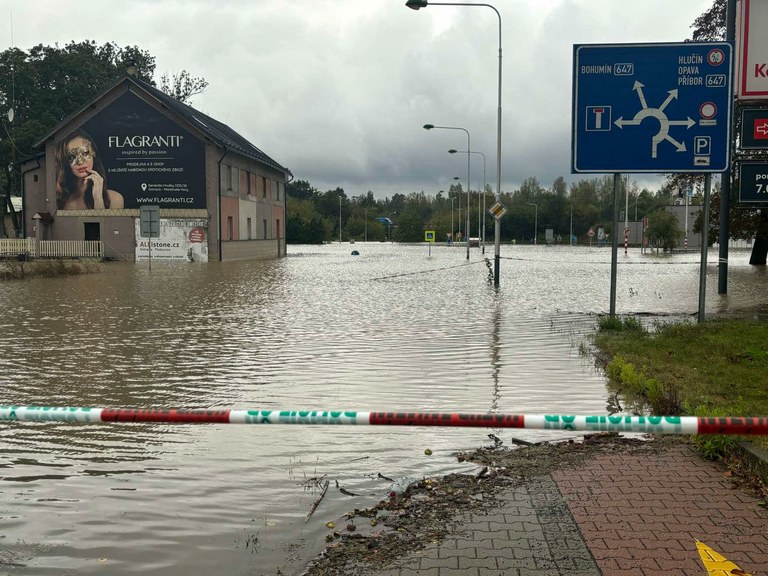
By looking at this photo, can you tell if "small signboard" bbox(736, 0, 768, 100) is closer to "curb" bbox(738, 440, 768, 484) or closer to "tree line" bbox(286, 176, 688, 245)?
"curb" bbox(738, 440, 768, 484)

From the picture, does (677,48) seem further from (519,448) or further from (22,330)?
(22,330)

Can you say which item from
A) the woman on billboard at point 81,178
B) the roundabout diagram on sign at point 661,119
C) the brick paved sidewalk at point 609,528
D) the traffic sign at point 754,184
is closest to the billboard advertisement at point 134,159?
the woman on billboard at point 81,178

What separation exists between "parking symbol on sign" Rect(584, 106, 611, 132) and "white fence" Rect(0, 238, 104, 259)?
3685 centimetres

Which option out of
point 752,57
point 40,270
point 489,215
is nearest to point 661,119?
point 752,57

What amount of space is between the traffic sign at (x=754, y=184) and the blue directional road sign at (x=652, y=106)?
558mm

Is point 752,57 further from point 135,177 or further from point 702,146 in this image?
point 135,177

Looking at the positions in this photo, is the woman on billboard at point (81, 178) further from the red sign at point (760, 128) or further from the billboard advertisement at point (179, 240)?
the red sign at point (760, 128)

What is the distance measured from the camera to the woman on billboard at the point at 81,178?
45156mm

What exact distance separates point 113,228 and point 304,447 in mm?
42046

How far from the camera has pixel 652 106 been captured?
13.6 m

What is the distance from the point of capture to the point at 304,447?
624 cm

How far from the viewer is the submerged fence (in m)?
3.53

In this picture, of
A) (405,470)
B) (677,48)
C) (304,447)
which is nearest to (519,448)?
(405,470)

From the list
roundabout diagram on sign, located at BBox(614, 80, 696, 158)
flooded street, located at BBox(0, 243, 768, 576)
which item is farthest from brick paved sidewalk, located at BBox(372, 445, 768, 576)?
roundabout diagram on sign, located at BBox(614, 80, 696, 158)
